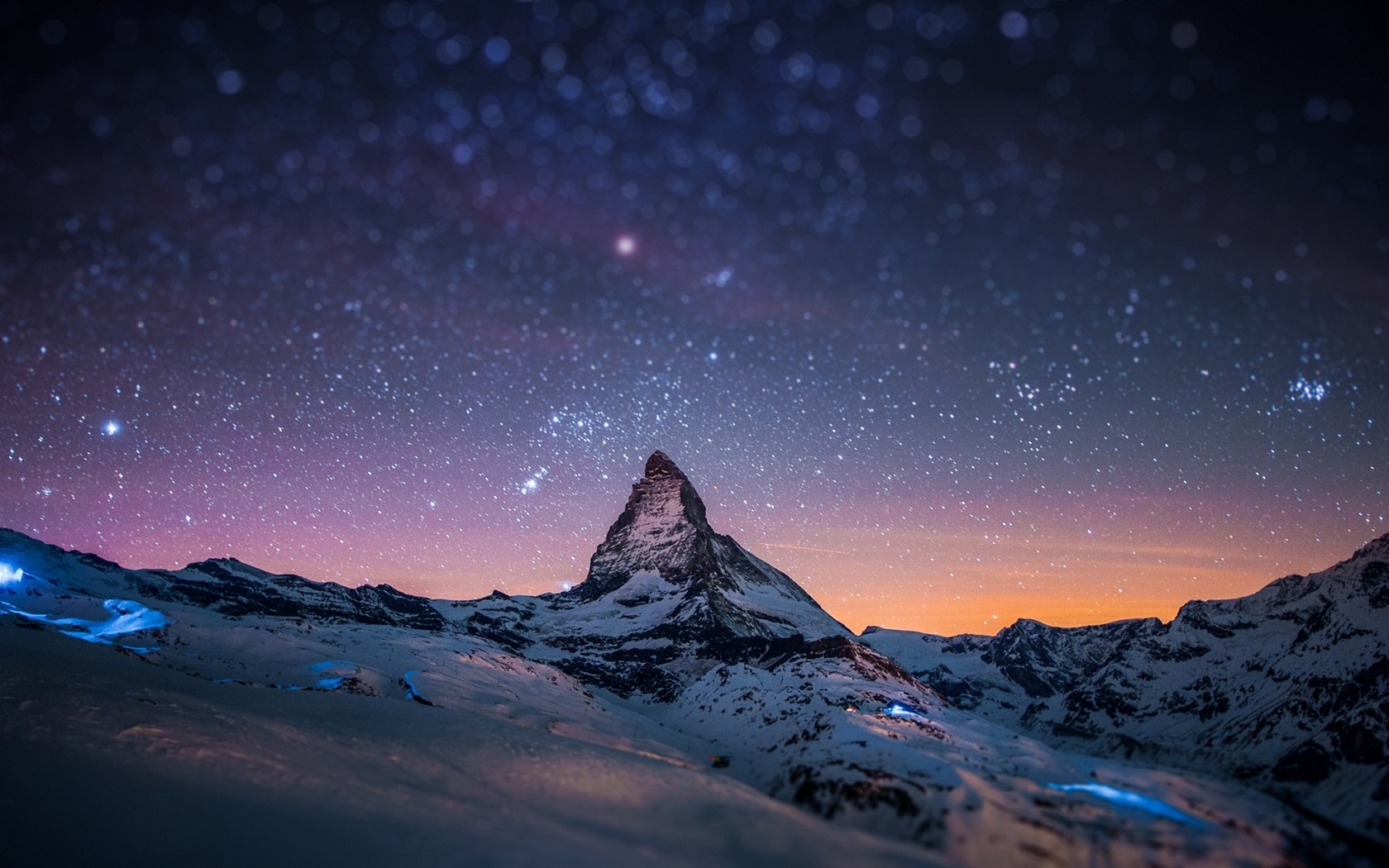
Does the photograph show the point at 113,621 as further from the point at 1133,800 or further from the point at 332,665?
the point at 1133,800

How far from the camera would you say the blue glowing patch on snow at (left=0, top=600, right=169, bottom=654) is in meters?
63.1

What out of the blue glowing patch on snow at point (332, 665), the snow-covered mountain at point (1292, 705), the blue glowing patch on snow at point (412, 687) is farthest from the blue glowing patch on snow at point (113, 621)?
the snow-covered mountain at point (1292, 705)

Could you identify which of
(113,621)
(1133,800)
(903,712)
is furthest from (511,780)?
(113,621)

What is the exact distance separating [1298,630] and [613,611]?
195872mm

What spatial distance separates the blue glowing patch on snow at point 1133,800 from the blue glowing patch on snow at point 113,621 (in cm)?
7879

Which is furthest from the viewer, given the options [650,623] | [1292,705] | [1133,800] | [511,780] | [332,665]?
[650,623]

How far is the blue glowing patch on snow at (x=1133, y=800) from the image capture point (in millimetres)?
26312

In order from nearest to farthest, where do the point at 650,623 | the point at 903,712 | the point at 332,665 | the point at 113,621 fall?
the point at 903,712
the point at 332,665
the point at 113,621
the point at 650,623

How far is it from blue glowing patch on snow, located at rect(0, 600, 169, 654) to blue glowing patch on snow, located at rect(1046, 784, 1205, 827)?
78792 millimetres

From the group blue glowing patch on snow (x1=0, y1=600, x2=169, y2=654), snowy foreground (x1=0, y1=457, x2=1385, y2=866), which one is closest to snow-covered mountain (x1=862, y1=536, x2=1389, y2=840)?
snowy foreground (x1=0, y1=457, x2=1385, y2=866)

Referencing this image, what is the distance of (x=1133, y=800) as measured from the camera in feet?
94.4

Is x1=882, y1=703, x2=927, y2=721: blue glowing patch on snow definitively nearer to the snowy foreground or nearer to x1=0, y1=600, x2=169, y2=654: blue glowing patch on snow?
the snowy foreground

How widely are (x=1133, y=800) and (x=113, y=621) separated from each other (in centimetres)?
9868

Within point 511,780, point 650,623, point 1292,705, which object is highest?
point 511,780
